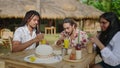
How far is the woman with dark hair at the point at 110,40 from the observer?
3160 millimetres

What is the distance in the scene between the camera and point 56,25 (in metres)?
18.8

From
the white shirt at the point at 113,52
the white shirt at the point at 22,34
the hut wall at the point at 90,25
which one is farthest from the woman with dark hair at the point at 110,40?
the hut wall at the point at 90,25

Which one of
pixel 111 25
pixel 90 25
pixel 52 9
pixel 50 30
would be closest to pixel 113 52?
pixel 111 25

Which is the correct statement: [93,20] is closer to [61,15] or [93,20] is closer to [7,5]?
[61,15]

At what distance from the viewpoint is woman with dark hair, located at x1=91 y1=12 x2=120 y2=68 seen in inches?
124

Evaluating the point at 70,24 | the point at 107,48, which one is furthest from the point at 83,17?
the point at 107,48

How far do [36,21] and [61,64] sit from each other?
4.01 feet

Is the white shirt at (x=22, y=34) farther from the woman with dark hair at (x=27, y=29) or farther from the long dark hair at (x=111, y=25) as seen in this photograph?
the long dark hair at (x=111, y=25)

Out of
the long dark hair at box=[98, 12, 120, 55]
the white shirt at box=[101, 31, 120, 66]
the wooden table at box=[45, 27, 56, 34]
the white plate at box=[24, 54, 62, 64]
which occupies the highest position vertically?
the long dark hair at box=[98, 12, 120, 55]

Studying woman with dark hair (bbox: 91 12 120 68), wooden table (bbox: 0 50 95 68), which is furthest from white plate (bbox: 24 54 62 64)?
woman with dark hair (bbox: 91 12 120 68)

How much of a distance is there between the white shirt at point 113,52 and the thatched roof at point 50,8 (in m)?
12.1

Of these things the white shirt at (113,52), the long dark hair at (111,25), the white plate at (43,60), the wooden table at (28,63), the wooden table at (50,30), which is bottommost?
the wooden table at (50,30)

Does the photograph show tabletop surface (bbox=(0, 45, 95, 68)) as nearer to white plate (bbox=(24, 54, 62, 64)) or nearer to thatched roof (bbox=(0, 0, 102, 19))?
white plate (bbox=(24, 54, 62, 64))

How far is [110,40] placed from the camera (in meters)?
3.36
